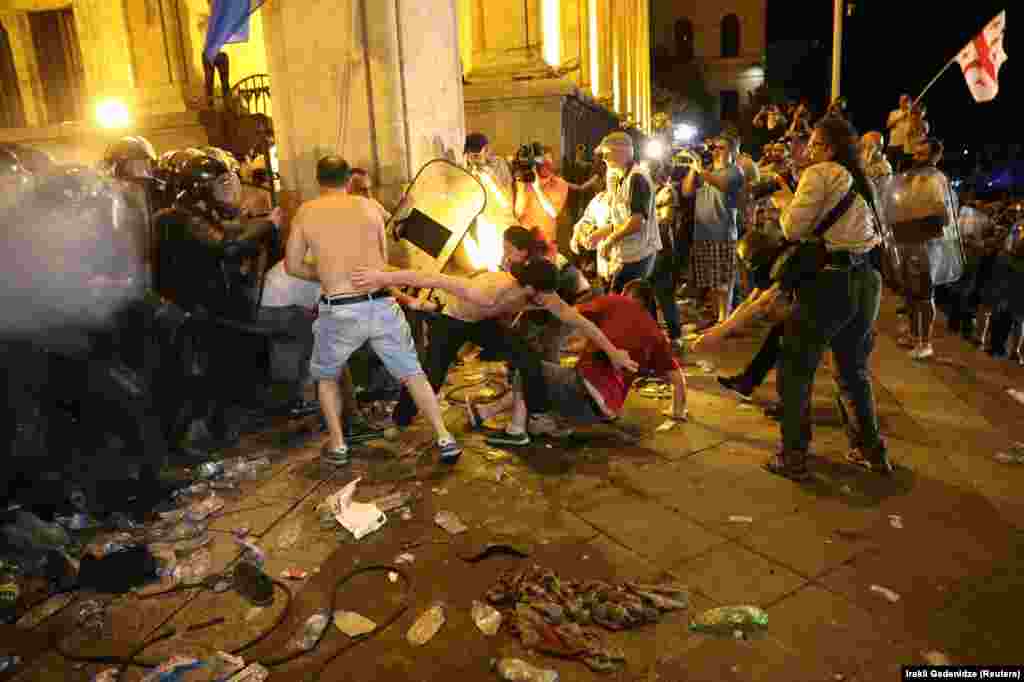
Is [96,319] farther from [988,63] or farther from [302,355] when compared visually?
[988,63]

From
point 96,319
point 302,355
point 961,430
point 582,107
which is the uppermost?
point 582,107

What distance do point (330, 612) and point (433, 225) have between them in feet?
11.9

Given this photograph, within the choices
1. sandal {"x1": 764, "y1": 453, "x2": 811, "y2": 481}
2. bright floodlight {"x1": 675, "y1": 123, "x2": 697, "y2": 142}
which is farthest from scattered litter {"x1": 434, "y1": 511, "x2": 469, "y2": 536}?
bright floodlight {"x1": 675, "y1": 123, "x2": 697, "y2": 142}

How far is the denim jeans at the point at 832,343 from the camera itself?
429 centimetres

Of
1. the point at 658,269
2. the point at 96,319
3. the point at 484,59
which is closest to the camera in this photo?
the point at 96,319

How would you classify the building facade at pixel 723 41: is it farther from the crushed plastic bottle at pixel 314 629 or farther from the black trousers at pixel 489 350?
the crushed plastic bottle at pixel 314 629

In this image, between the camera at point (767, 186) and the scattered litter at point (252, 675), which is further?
the camera at point (767, 186)

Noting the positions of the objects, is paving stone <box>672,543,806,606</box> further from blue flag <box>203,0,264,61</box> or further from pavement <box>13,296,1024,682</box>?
blue flag <box>203,0,264,61</box>

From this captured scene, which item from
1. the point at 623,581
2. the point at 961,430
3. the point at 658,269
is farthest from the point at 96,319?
the point at 961,430

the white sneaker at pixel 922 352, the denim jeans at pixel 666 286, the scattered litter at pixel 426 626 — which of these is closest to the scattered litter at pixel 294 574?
the scattered litter at pixel 426 626

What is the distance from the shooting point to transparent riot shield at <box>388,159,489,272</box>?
608cm

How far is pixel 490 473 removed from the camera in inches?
191

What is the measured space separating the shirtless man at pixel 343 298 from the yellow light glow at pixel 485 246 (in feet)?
4.82

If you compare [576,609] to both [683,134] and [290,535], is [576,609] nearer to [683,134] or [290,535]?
[290,535]
